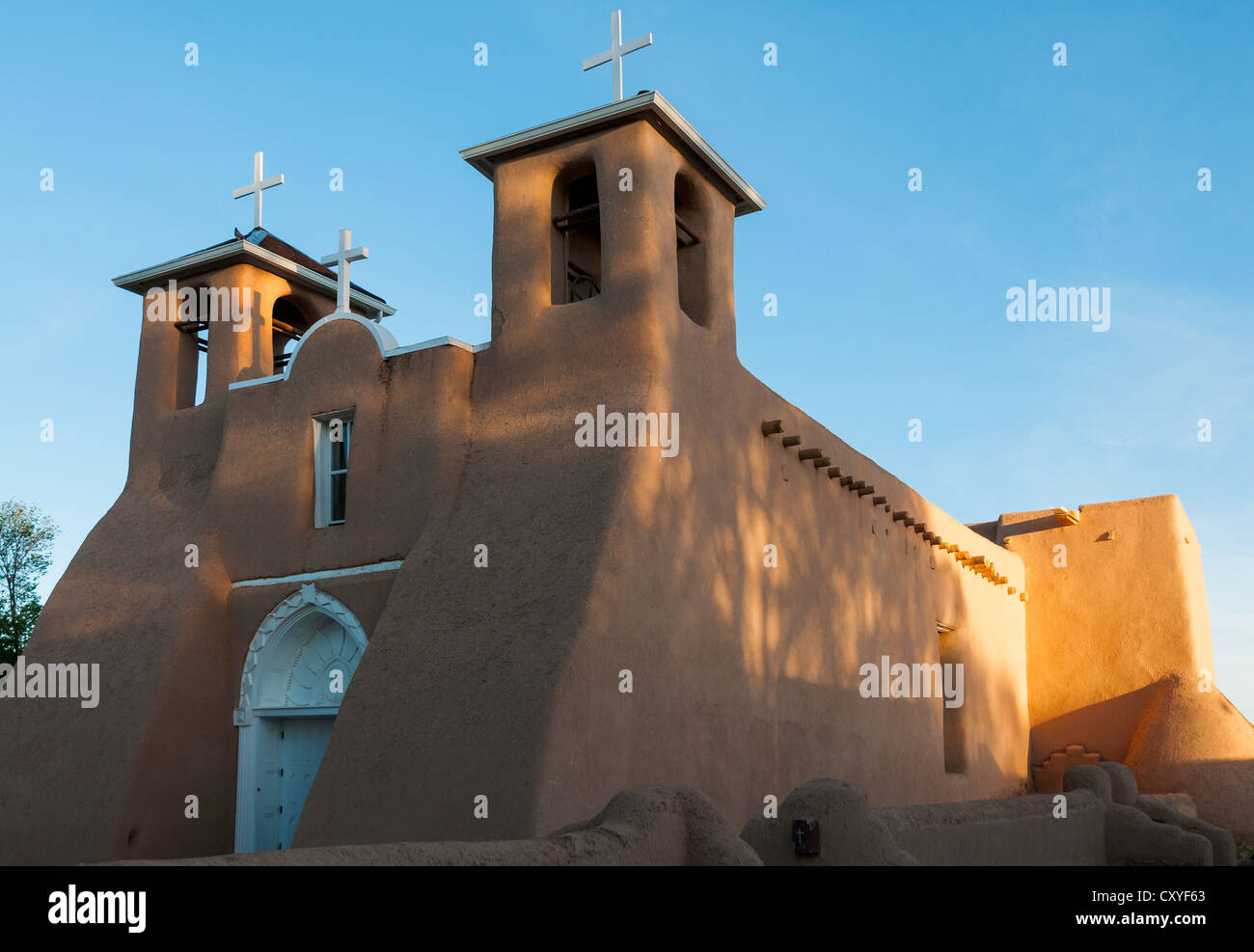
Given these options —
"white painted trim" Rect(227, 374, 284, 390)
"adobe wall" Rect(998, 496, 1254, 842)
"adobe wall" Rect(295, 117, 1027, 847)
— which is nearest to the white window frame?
"white painted trim" Rect(227, 374, 284, 390)

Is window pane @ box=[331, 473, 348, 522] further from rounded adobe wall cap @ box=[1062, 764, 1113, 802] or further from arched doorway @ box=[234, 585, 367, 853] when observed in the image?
rounded adobe wall cap @ box=[1062, 764, 1113, 802]

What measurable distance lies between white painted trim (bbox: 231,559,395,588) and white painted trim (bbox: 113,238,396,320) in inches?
157

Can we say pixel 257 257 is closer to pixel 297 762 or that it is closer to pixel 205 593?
pixel 205 593

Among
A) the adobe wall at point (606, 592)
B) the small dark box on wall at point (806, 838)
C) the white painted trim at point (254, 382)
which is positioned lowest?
the small dark box on wall at point (806, 838)

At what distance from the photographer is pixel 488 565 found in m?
10.6

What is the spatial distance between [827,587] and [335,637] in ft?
18.4

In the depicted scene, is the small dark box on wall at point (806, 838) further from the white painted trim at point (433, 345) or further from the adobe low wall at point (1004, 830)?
the white painted trim at point (433, 345)

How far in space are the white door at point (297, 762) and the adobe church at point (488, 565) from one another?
3cm

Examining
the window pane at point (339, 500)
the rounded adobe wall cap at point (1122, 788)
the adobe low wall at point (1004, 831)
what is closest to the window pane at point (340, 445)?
the window pane at point (339, 500)

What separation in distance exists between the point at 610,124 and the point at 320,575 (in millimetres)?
5391

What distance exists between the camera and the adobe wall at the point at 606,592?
960 cm

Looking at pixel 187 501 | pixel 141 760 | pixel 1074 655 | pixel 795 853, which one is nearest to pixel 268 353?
pixel 187 501

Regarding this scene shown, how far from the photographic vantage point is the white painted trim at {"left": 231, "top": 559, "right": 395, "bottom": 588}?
→ 11750 mm
